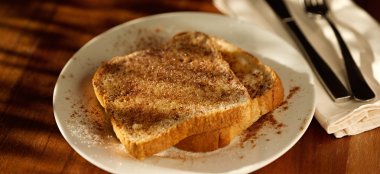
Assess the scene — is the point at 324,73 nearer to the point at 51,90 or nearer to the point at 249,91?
the point at 249,91

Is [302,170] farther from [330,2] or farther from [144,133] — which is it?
[330,2]

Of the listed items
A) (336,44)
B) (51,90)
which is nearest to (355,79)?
(336,44)

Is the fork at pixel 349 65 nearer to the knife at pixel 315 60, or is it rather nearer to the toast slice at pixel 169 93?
the knife at pixel 315 60

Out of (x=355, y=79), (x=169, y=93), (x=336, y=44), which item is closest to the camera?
(x=169, y=93)

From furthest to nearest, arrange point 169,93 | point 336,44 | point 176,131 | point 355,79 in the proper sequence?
1. point 336,44
2. point 355,79
3. point 169,93
4. point 176,131

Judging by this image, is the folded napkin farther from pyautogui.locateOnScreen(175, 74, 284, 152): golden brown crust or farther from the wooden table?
pyautogui.locateOnScreen(175, 74, 284, 152): golden brown crust

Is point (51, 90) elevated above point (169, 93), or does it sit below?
below

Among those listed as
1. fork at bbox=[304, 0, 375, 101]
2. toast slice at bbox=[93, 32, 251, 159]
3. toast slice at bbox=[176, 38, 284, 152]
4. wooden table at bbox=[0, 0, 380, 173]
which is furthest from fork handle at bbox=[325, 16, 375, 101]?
toast slice at bbox=[93, 32, 251, 159]

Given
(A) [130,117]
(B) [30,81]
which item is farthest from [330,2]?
(B) [30,81]

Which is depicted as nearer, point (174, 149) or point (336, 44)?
point (174, 149)
